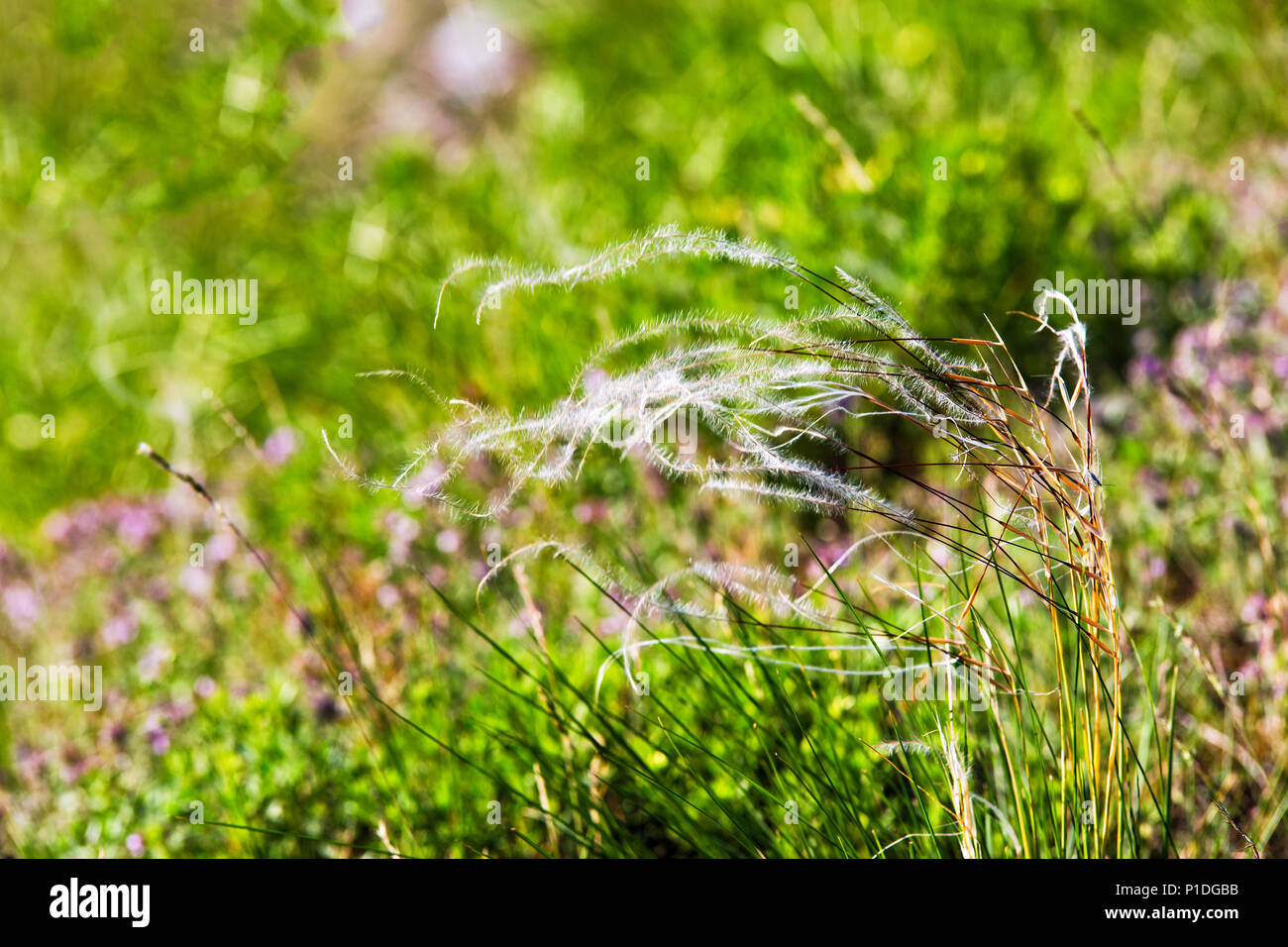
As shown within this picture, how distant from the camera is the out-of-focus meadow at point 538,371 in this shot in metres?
1.91

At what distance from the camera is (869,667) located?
1.88 meters

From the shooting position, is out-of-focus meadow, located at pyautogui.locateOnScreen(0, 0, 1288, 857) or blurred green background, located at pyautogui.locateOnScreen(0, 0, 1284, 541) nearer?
out-of-focus meadow, located at pyautogui.locateOnScreen(0, 0, 1288, 857)

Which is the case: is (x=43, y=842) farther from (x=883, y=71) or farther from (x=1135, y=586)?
(x=883, y=71)

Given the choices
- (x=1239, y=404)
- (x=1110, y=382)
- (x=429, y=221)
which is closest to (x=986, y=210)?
(x=1110, y=382)

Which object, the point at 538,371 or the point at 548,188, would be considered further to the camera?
the point at 548,188

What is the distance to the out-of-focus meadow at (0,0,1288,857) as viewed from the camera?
1908mm

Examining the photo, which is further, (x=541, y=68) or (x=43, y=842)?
(x=541, y=68)

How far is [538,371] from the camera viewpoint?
10.6 ft

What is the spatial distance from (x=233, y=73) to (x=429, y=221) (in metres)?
1.13

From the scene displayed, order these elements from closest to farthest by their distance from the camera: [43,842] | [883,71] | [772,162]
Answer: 1. [43,842]
2. [772,162]
3. [883,71]

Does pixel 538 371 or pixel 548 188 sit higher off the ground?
pixel 548 188

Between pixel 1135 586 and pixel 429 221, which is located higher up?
pixel 429 221

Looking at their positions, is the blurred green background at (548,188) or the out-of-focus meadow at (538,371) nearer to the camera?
the out-of-focus meadow at (538,371)
